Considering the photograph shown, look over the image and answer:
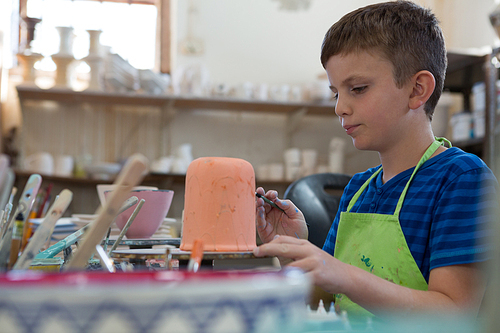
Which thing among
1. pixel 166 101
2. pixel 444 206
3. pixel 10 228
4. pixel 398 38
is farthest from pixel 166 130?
pixel 10 228

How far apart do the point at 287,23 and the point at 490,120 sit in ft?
6.01

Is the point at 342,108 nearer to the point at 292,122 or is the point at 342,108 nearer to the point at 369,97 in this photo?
the point at 369,97

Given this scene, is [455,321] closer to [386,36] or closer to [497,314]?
[497,314]

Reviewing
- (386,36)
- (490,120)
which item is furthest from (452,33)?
(386,36)

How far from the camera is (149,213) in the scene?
94 cm

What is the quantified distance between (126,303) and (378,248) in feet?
2.28

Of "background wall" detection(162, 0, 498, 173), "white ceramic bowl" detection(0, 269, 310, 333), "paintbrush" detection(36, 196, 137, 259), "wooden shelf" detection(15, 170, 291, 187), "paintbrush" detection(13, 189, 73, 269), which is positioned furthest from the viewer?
"background wall" detection(162, 0, 498, 173)

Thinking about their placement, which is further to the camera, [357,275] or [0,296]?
[357,275]

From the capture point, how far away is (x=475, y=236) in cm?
72

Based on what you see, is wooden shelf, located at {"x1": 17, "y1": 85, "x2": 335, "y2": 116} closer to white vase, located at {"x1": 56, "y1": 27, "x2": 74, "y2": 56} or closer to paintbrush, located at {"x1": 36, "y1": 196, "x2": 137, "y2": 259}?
white vase, located at {"x1": 56, "y1": 27, "x2": 74, "y2": 56}

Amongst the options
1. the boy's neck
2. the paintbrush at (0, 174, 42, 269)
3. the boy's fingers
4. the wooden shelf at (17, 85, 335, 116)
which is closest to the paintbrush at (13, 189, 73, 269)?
the paintbrush at (0, 174, 42, 269)

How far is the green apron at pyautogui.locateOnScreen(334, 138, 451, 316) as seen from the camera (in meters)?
0.81

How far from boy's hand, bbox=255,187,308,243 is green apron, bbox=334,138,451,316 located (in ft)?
0.38

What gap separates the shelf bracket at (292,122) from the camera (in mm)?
3578
